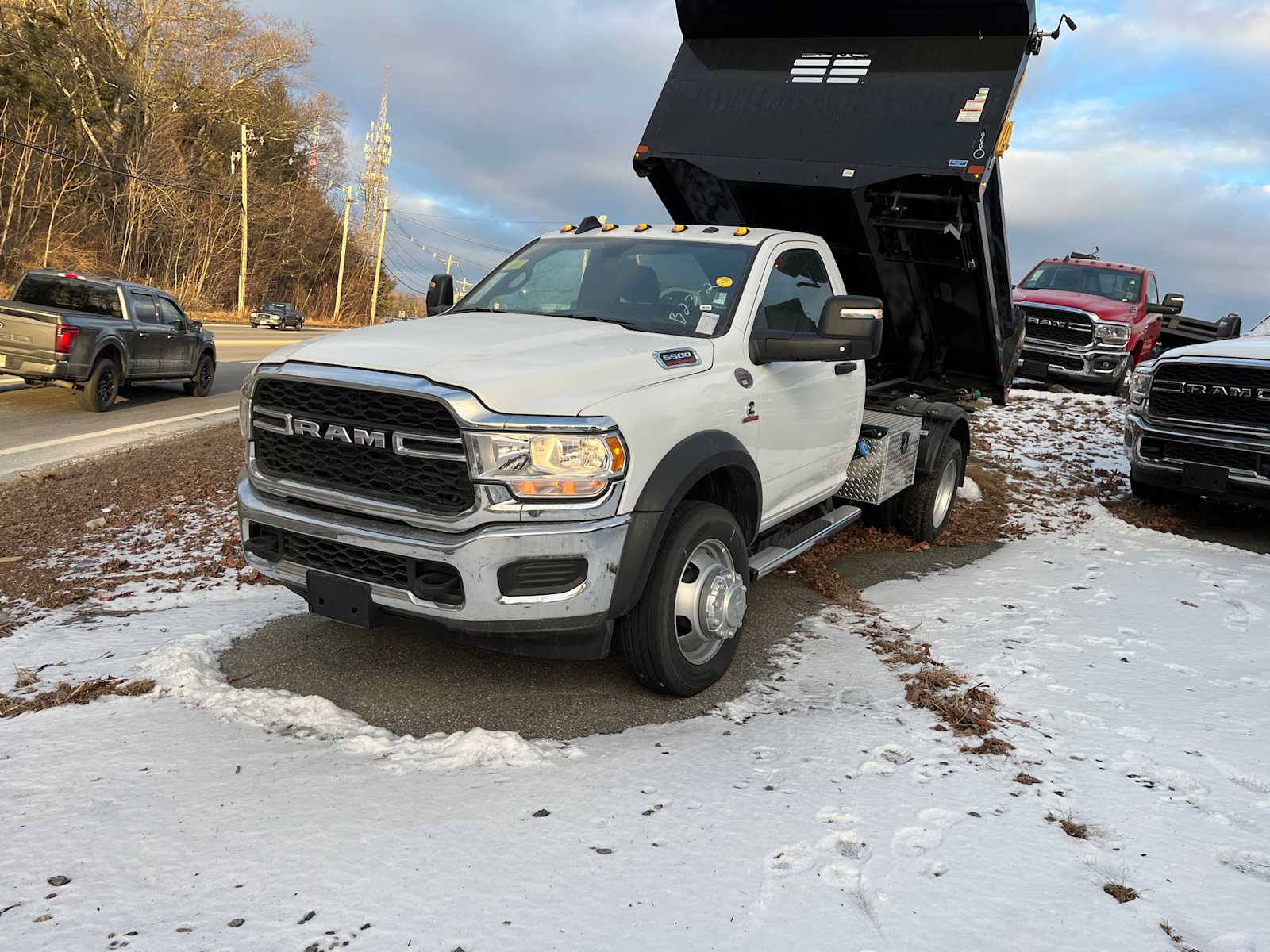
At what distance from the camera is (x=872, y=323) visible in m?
4.65

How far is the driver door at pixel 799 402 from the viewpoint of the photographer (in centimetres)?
486

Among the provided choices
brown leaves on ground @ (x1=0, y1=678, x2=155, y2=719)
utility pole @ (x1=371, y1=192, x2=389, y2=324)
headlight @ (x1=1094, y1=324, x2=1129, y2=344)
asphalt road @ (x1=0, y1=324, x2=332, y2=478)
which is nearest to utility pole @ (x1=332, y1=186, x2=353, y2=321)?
utility pole @ (x1=371, y1=192, x2=389, y2=324)

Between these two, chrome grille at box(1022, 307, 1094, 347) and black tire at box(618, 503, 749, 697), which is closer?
black tire at box(618, 503, 749, 697)

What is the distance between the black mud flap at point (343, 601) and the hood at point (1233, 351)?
23.8 ft

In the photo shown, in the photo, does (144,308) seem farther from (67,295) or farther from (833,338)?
(833,338)

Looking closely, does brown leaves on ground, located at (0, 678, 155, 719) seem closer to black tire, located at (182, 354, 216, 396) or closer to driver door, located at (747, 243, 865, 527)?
driver door, located at (747, 243, 865, 527)

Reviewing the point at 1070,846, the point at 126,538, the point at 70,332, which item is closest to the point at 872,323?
the point at 1070,846

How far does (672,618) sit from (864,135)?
4.11 m

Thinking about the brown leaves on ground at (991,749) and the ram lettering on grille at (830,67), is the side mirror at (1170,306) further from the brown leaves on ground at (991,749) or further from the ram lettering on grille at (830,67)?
the brown leaves on ground at (991,749)

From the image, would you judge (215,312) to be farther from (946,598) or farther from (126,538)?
(946,598)

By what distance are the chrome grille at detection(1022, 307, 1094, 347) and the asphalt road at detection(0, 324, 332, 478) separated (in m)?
12.4

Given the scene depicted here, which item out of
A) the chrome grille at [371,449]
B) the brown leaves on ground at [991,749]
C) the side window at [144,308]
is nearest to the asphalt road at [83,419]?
the side window at [144,308]

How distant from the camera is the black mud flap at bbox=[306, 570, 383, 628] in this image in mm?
3662

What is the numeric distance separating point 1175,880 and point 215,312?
52.7 m
